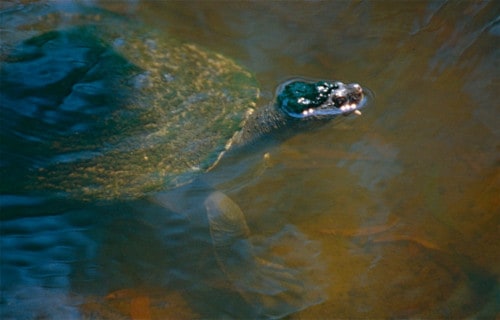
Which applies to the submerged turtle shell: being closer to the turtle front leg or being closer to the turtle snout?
the turtle front leg

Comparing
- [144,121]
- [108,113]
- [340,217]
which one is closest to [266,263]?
[340,217]

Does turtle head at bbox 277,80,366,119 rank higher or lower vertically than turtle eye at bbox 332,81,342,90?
lower

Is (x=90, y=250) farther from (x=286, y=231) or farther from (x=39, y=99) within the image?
(x=286, y=231)

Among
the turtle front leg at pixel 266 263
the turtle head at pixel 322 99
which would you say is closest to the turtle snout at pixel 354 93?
the turtle head at pixel 322 99

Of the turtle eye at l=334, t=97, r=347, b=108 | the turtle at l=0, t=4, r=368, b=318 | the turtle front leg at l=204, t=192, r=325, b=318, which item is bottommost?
the turtle front leg at l=204, t=192, r=325, b=318

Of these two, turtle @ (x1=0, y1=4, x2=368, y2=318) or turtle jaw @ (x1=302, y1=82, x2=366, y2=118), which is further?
turtle jaw @ (x1=302, y1=82, x2=366, y2=118)

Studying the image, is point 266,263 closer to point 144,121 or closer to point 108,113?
point 144,121

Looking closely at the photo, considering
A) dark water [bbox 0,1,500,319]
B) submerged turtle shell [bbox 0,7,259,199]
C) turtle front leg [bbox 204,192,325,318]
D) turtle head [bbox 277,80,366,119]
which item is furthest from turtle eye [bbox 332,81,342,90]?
turtle front leg [bbox 204,192,325,318]
